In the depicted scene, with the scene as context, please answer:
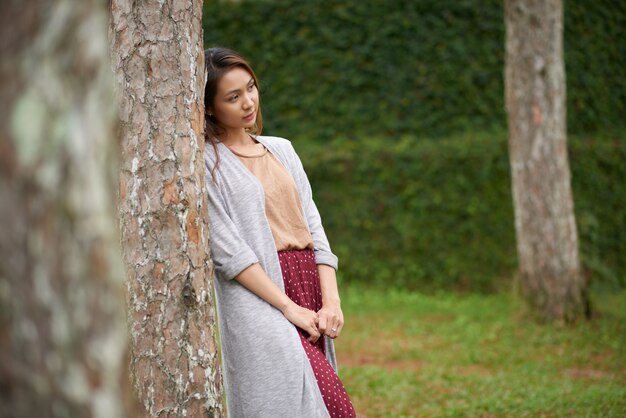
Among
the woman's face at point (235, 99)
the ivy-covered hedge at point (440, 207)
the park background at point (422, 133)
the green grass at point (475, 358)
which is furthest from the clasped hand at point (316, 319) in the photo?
the ivy-covered hedge at point (440, 207)

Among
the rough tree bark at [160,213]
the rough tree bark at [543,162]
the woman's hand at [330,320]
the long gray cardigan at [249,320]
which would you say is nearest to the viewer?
the rough tree bark at [160,213]

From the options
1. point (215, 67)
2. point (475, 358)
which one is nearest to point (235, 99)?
point (215, 67)

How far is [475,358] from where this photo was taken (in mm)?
6344

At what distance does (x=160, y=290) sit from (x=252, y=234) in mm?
419

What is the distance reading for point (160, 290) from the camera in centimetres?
263

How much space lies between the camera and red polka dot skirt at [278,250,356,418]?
2838 mm

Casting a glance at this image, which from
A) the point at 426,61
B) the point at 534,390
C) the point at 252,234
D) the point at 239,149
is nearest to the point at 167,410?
the point at 252,234

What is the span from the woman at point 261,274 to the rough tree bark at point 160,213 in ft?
0.62

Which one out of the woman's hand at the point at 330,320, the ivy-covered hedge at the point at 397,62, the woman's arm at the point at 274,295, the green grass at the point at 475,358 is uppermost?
the ivy-covered hedge at the point at 397,62

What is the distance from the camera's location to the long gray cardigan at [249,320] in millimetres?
2758

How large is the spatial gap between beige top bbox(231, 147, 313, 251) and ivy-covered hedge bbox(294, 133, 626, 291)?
231 inches

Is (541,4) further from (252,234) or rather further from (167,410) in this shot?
(167,410)

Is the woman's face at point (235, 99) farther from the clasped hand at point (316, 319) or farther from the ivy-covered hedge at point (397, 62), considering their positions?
the ivy-covered hedge at point (397, 62)

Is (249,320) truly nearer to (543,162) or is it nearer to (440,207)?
(543,162)
